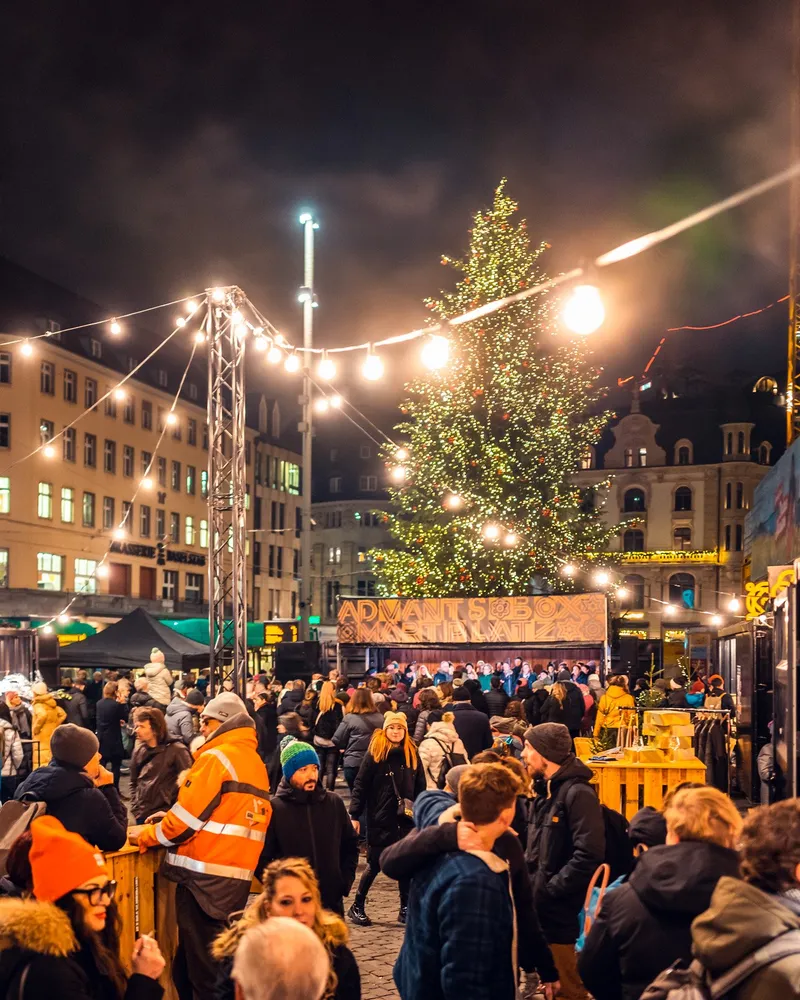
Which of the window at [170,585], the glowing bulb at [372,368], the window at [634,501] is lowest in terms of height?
the window at [170,585]

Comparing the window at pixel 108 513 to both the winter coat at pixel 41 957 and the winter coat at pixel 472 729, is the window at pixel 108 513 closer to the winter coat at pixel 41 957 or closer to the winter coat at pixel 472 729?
the winter coat at pixel 472 729

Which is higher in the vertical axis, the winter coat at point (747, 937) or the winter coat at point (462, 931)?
the winter coat at point (747, 937)

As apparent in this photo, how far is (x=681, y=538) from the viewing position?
6906 centimetres

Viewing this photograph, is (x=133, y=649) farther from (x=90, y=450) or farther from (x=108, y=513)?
(x=108, y=513)

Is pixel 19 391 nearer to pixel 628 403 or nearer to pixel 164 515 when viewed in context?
pixel 164 515

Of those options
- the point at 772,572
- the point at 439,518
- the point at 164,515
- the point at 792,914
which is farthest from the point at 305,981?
the point at 164,515

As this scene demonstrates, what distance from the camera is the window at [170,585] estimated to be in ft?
186

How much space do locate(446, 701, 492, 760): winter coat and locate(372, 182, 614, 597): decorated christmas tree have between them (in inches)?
838

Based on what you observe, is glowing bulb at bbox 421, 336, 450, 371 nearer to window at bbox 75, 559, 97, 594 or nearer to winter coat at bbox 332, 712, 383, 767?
winter coat at bbox 332, 712, 383, 767

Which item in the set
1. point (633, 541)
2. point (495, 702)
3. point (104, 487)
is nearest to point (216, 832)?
point (495, 702)

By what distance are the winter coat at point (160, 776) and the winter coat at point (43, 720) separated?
6993 mm

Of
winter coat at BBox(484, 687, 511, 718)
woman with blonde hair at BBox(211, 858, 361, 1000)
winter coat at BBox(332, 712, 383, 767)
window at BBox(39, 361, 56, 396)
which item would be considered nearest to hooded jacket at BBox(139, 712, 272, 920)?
woman with blonde hair at BBox(211, 858, 361, 1000)

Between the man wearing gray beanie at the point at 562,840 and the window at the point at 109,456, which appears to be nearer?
the man wearing gray beanie at the point at 562,840

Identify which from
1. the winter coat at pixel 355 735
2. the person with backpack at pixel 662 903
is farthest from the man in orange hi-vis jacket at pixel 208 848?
the winter coat at pixel 355 735
